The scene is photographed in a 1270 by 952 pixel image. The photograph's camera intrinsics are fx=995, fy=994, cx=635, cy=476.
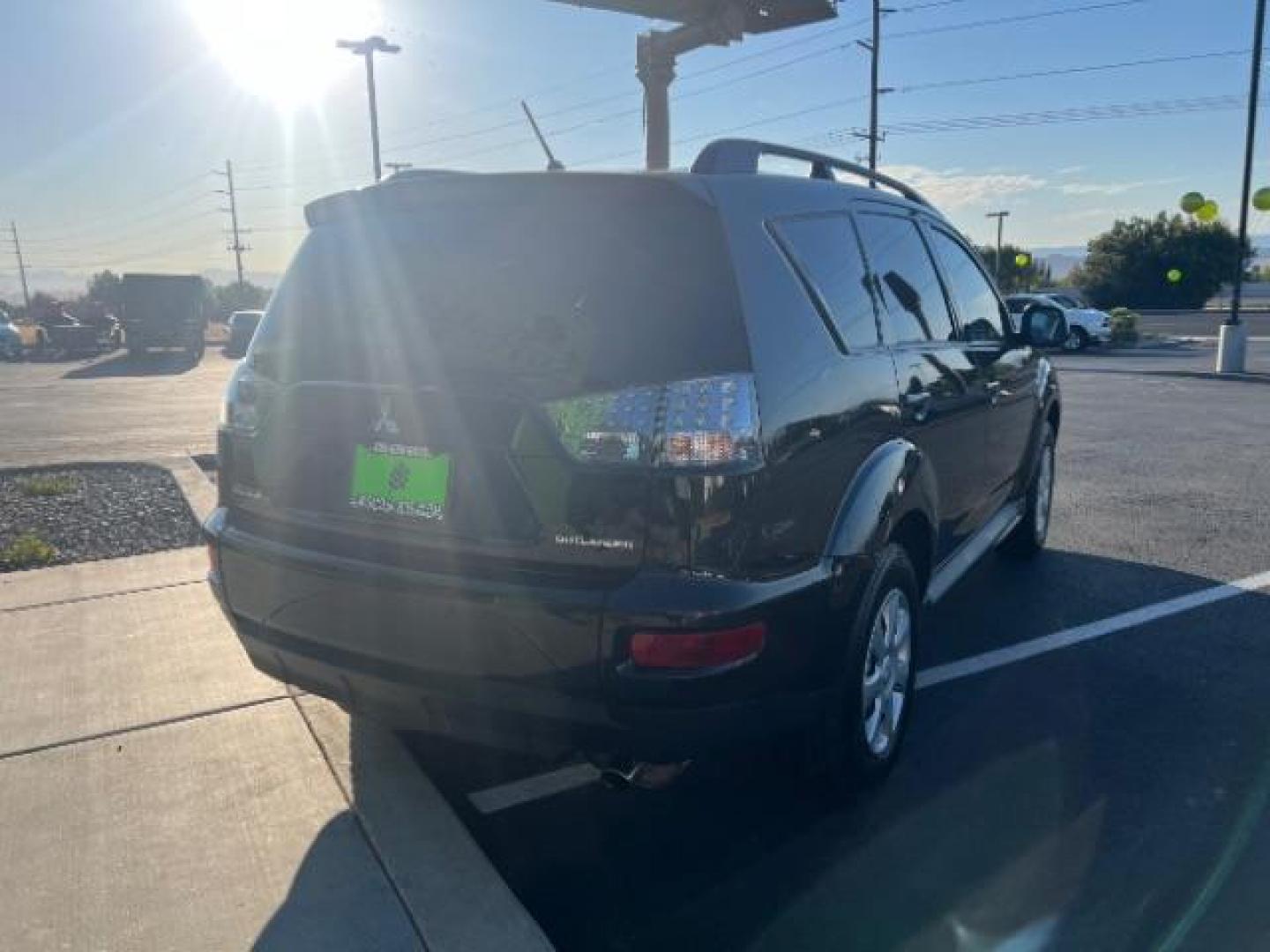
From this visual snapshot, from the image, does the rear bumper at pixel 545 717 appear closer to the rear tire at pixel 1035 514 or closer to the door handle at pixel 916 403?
the door handle at pixel 916 403

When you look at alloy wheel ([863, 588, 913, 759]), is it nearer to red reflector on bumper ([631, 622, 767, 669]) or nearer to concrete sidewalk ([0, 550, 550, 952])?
red reflector on bumper ([631, 622, 767, 669])

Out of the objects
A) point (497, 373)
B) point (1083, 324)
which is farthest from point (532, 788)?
point (1083, 324)

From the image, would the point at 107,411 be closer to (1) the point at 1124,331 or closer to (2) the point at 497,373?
(2) the point at 497,373

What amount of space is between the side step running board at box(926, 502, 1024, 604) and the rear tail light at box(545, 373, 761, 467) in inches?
61.0

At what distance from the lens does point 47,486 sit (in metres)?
7.21

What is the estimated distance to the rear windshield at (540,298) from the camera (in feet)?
7.78

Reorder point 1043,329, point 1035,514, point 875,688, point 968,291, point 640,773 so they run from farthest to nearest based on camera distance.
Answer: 1. point 1035,514
2. point 1043,329
3. point 968,291
4. point 875,688
5. point 640,773

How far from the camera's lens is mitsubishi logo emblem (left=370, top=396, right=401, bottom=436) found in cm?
249

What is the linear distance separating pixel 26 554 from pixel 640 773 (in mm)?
4301

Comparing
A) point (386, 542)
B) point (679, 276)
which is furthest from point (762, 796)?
point (679, 276)

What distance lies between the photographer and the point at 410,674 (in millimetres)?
2500

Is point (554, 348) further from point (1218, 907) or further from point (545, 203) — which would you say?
point (1218, 907)

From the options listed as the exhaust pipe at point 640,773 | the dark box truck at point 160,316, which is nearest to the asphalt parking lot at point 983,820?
the exhaust pipe at point 640,773

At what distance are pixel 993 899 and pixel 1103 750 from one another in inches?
42.1
